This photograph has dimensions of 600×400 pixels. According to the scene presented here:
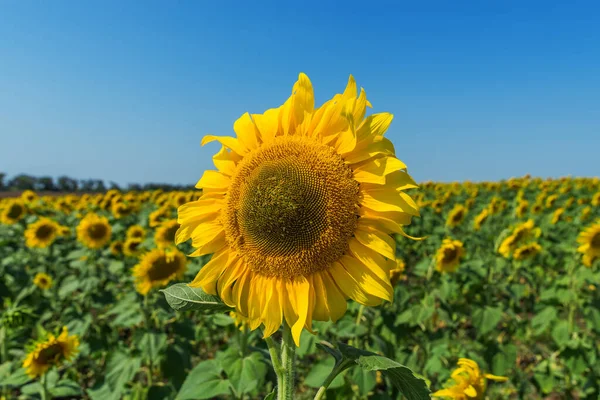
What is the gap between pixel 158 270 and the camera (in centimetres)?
434

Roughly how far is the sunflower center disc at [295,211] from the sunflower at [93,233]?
559cm

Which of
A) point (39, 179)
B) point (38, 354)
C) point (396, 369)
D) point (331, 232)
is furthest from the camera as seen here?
point (39, 179)

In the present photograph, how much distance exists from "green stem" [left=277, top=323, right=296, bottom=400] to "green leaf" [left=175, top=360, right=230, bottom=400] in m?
1.20

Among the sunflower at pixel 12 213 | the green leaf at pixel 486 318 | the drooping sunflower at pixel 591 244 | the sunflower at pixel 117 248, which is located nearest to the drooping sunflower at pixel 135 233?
the sunflower at pixel 117 248

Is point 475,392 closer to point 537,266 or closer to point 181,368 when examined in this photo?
point 181,368

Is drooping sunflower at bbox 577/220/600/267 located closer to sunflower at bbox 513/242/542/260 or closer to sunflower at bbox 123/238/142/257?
sunflower at bbox 513/242/542/260

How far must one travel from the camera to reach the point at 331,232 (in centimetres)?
139

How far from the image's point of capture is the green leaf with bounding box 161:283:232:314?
55.6 inches

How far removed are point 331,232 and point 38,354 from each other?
298 cm

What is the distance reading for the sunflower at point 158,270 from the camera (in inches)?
168

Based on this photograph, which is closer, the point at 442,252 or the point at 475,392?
the point at 475,392

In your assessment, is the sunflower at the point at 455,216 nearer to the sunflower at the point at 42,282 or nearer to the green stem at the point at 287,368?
the sunflower at the point at 42,282

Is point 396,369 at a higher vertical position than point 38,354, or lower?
higher

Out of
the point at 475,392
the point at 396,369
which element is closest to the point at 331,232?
the point at 396,369
